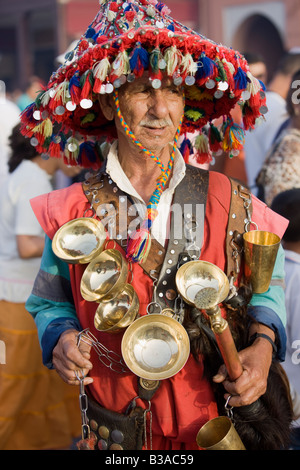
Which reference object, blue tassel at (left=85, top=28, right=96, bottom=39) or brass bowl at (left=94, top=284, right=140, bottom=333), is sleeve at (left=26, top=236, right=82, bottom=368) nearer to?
brass bowl at (left=94, top=284, right=140, bottom=333)

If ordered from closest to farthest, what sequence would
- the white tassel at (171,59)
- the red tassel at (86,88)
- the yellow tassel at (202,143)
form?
1. the white tassel at (171,59)
2. the red tassel at (86,88)
3. the yellow tassel at (202,143)

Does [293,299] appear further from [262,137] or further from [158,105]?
[262,137]

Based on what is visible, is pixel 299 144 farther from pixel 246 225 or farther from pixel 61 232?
pixel 61 232

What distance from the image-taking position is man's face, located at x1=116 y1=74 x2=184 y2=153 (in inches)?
81.9

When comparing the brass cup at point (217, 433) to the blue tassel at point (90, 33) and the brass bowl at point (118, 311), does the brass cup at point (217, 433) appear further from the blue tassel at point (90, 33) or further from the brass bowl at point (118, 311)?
the blue tassel at point (90, 33)

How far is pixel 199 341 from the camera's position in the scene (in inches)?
79.4

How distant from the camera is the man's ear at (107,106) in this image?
89.5 inches

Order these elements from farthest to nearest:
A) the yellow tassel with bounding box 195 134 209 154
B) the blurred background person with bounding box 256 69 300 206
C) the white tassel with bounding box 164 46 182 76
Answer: the blurred background person with bounding box 256 69 300 206
the yellow tassel with bounding box 195 134 209 154
the white tassel with bounding box 164 46 182 76

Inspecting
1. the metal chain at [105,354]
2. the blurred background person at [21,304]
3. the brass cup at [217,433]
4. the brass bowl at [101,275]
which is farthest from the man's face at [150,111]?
the blurred background person at [21,304]

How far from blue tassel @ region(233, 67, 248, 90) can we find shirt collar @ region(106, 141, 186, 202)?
36 centimetres

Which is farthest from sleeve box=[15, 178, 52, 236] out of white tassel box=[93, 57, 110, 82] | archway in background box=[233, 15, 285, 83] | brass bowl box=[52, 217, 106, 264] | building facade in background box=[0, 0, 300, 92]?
archway in background box=[233, 15, 285, 83]

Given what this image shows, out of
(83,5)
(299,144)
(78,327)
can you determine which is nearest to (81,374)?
(78,327)

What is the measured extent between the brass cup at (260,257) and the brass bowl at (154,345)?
32 centimetres

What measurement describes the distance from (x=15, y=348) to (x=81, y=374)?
78.1 inches
